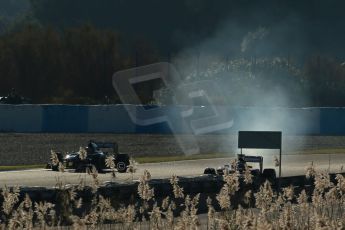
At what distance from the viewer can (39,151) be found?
171ft

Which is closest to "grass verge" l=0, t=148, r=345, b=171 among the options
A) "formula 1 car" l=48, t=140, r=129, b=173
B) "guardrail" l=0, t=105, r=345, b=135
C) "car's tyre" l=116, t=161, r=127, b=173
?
"formula 1 car" l=48, t=140, r=129, b=173

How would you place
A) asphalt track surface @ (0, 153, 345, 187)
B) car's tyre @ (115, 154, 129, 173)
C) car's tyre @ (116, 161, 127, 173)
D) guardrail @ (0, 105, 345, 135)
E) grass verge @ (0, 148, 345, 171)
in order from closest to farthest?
asphalt track surface @ (0, 153, 345, 187), car's tyre @ (116, 161, 127, 173), car's tyre @ (115, 154, 129, 173), grass verge @ (0, 148, 345, 171), guardrail @ (0, 105, 345, 135)

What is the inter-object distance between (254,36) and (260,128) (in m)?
91.3

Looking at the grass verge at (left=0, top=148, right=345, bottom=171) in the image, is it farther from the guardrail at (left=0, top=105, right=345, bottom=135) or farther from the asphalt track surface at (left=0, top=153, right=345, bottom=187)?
the guardrail at (left=0, top=105, right=345, bottom=135)

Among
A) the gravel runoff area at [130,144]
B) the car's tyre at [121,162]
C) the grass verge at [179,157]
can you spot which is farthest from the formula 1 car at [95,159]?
the gravel runoff area at [130,144]

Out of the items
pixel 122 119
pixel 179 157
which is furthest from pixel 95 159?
pixel 122 119

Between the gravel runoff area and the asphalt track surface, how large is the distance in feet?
15.5

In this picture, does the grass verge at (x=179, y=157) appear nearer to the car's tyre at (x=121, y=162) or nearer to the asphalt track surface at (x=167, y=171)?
the asphalt track surface at (x=167, y=171)

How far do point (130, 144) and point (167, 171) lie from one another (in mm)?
16127

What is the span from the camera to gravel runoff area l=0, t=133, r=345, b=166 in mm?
51125

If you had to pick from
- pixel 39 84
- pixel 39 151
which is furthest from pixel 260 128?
pixel 39 84

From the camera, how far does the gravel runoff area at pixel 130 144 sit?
51.1 metres

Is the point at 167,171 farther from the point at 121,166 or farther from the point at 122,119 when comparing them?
the point at 122,119

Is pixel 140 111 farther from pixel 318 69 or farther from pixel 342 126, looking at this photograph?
pixel 318 69
